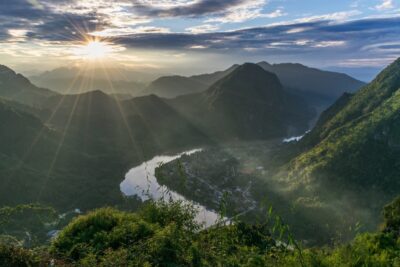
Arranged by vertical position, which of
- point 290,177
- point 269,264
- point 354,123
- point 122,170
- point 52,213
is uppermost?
point 52,213

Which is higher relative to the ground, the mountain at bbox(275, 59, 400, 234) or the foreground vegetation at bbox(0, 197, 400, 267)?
the foreground vegetation at bbox(0, 197, 400, 267)

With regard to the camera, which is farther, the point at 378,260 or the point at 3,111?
the point at 3,111

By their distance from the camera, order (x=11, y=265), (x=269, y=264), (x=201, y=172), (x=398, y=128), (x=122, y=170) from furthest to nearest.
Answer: (x=122, y=170) < (x=201, y=172) < (x=398, y=128) < (x=269, y=264) < (x=11, y=265)

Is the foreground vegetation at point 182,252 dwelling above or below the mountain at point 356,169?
above

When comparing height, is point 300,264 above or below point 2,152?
above

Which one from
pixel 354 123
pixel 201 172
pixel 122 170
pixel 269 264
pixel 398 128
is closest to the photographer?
pixel 269 264

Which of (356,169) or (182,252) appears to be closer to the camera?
(182,252)

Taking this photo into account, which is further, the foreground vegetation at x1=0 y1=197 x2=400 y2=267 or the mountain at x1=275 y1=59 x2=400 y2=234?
the mountain at x1=275 y1=59 x2=400 y2=234

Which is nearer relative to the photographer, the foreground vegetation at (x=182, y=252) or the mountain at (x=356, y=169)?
the foreground vegetation at (x=182, y=252)

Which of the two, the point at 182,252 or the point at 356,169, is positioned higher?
the point at 182,252

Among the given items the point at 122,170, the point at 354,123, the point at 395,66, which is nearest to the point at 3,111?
the point at 122,170

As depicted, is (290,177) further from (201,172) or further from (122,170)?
(122,170)
